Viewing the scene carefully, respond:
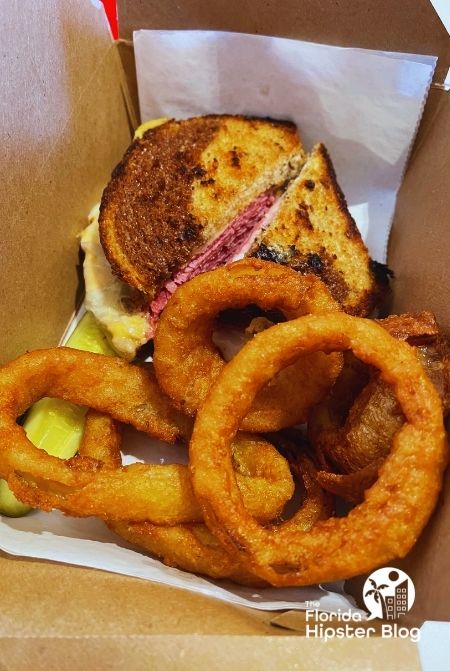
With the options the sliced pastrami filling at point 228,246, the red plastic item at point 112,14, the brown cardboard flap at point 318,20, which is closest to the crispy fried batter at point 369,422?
the sliced pastrami filling at point 228,246

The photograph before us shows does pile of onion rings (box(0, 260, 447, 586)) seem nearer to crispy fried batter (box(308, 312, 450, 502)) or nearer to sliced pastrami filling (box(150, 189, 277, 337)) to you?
crispy fried batter (box(308, 312, 450, 502))

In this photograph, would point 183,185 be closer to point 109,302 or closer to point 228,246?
point 228,246

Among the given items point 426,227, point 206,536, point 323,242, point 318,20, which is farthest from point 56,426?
point 318,20

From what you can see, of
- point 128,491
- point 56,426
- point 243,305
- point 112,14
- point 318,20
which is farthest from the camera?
point 112,14

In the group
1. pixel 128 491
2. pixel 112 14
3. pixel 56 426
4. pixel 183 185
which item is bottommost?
pixel 56 426

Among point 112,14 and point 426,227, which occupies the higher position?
point 112,14

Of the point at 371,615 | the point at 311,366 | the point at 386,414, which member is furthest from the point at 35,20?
the point at 371,615

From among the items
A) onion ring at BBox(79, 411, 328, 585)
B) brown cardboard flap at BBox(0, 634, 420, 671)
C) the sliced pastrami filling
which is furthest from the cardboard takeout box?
the sliced pastrami filling
